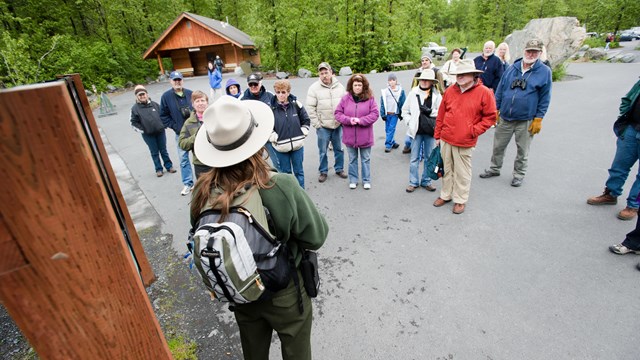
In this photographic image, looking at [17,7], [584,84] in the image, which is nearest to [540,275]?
[584,84]

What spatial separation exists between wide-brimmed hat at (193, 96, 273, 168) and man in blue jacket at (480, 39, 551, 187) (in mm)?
4939

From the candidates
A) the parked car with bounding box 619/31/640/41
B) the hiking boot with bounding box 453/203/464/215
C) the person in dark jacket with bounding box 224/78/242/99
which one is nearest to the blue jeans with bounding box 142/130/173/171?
the person in dark jacket with bounding box 224/78/242/99

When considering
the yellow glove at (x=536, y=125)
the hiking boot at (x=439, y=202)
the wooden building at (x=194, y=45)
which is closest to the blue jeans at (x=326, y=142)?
the hiking boot at (x=439, y=202)

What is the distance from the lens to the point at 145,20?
1310 inches

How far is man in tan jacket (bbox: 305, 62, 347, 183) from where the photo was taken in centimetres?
575

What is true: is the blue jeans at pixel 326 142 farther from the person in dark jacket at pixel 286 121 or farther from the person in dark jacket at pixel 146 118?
the person in dark jacket at pixel 146 118

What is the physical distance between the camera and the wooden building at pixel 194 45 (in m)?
27.3

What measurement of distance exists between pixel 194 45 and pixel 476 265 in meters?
30.7

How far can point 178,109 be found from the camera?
6.01 m

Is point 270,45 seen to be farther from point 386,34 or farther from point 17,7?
point 17,7

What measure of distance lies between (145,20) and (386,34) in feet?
86.8

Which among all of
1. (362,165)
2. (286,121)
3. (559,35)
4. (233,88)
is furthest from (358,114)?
(559,35)

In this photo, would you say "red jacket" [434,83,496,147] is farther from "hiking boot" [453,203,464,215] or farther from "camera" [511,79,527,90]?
"camera" [511,79,527,90]

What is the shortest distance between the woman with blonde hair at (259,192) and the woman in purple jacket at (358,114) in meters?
3.50
